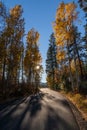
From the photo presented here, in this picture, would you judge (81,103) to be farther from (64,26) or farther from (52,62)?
(52,62)

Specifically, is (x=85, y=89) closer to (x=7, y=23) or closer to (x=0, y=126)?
(x=7, y=23)

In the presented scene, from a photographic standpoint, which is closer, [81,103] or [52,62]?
[81,103]

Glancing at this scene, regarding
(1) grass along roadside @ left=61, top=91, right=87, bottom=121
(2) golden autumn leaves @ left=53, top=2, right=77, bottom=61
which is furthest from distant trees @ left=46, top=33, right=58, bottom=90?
(1) grass along roadside @ left=61, top=91, right=87, bottom=121

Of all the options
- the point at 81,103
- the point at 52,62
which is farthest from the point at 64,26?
the point at 52,62

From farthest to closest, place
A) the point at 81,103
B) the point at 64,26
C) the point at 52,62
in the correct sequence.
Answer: the point at 52,62
the point at 64,26
the point at 81,103

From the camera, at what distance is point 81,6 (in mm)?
13742

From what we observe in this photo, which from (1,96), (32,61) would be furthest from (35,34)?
(1,96)

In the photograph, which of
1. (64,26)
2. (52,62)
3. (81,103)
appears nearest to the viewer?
(81,103)

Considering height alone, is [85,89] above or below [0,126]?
above

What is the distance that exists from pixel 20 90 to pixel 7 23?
9.57 metres

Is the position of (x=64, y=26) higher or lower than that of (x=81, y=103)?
higher

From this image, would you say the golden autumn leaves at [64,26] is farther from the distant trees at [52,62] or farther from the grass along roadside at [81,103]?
the distant trees at [52,62]

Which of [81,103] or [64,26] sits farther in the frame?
[64,26]

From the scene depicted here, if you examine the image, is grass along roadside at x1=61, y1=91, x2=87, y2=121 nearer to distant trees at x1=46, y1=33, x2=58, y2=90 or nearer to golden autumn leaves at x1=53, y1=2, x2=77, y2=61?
golden autumn leaves at x1=53, y1=2, x2=77, y2=61
